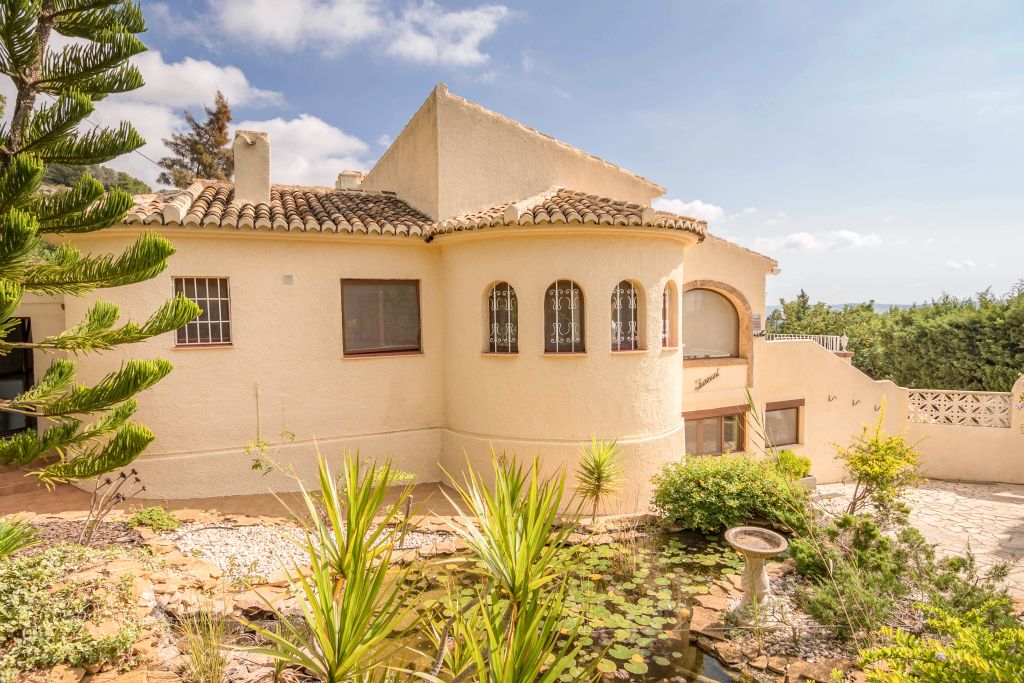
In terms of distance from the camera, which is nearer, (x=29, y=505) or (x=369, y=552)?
(x=369, y=552)

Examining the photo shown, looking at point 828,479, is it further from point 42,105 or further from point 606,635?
point 42,105

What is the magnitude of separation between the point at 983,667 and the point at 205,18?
1799 cm

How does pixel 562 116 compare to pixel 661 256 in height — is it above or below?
above

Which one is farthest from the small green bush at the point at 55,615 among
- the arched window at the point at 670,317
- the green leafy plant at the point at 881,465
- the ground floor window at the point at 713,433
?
the ground floor window at the point at 713,433

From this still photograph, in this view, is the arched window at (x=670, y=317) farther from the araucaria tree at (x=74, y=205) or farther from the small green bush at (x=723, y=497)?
the araucaria tree at (x=74, y=205)

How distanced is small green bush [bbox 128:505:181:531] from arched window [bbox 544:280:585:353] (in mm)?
8070

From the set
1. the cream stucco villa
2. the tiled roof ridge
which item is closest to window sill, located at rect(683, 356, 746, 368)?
the cream stucco villa

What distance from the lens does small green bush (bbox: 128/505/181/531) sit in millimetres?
9211

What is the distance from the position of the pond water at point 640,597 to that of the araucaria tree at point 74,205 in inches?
174

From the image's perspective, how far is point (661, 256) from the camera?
12.2 metres

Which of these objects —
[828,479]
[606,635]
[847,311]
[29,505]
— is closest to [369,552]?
[606,635]

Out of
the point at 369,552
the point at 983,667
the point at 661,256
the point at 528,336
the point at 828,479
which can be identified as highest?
the point at 661,256

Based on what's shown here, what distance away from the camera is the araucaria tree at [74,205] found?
5777 mm

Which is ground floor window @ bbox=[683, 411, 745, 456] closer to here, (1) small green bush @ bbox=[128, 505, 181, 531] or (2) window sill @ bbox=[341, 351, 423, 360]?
(2) window sill @ bbox=[341, 351, 423, 360]
